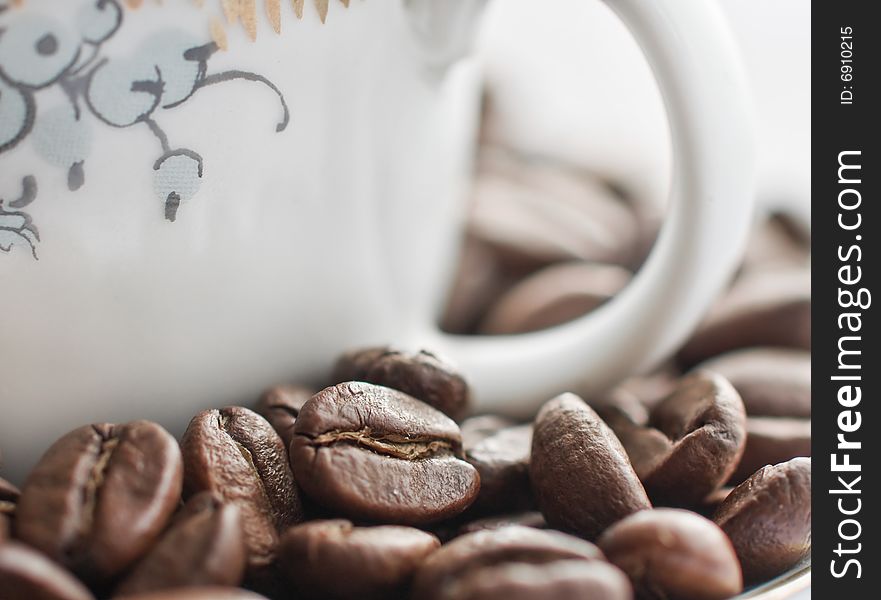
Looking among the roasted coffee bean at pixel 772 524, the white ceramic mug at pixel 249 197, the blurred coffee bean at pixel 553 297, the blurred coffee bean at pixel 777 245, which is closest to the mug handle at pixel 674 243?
the white ceramic mug at pixel 249 197

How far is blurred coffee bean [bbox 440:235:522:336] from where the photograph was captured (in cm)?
112

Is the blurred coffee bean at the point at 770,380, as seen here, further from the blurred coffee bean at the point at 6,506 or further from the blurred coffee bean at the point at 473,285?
the blurred coffee bean at the point at 6,506

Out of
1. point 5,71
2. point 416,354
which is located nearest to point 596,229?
point 416,354

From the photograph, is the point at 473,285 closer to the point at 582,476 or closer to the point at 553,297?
the point at 553,297

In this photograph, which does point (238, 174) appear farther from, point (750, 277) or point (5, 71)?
point (750, 277)

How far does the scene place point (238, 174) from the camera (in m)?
0.66

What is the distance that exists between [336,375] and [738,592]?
0.38 meters

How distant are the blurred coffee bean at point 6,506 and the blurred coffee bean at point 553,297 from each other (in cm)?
58

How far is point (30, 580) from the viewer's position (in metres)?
0.48

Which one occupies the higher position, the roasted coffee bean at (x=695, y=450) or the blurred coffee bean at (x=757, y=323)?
the blurred coffee bean at (x=757, y=323)

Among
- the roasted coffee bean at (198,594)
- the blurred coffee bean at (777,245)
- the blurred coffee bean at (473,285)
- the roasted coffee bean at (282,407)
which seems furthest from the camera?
the blurred coffee bean at (777,245)

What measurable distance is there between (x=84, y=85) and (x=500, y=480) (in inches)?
16.4

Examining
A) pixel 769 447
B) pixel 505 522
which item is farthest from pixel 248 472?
pixel 769 447

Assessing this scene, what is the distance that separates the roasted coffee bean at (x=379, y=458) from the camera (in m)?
0.60
